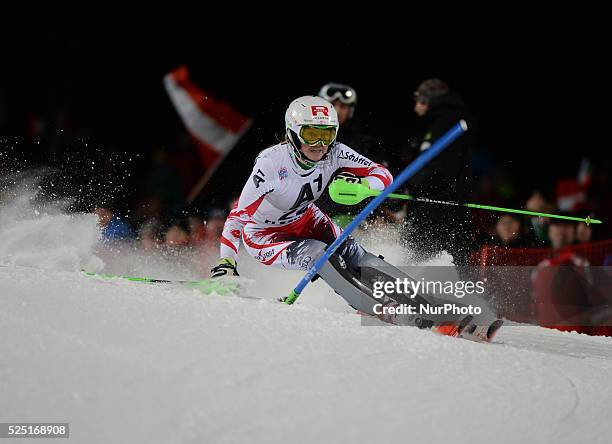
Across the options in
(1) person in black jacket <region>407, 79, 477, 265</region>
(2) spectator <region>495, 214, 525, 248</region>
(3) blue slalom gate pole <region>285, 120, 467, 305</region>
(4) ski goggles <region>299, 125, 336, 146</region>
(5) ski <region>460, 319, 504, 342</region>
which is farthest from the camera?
(2) spectator <region>495, 214, 525, 248</region>

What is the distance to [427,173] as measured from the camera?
23.1 feet

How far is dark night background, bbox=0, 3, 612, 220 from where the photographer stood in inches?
381

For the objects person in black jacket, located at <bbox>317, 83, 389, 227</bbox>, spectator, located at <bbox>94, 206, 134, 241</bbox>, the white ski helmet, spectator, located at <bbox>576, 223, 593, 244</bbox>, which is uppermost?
person in black jacket, located at <bbox>317, 83, 389, 227</bbox>

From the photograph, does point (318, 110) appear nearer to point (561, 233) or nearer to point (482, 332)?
point (482, 332)

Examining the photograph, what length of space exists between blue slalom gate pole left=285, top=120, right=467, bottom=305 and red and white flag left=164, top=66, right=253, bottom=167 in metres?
3.57

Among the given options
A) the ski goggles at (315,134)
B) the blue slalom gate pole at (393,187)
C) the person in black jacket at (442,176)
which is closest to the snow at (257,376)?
the blue slalom gate pole at (393,187)

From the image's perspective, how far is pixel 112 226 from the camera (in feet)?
28.6

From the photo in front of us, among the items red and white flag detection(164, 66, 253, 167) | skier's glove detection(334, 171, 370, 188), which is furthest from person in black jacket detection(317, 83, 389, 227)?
red and white flag detection(164, 66, 253, 167)

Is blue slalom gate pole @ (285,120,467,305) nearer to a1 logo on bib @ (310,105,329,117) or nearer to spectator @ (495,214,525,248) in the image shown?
a1 logo on bib @ (310,105,329,117)

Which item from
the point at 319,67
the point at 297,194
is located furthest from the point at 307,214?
the point at 319,67

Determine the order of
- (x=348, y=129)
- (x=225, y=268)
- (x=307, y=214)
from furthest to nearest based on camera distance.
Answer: (x=348, y=129) < (x=307, y=214) < (x=225, y=268)

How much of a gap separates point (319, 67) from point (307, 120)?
182 inches

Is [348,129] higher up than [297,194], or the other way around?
[348,129]

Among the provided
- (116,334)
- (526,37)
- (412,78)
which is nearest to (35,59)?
(412,78)
